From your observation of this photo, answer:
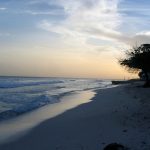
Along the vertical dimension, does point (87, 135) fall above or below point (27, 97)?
below

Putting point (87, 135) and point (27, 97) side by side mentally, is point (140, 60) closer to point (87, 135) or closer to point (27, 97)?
point (27, 97)

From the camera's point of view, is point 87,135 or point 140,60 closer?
point 87,135

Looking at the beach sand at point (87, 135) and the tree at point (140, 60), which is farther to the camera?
the tree at point (140, 60)

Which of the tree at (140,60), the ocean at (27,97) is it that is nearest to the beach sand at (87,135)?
the ocean at (27,97)

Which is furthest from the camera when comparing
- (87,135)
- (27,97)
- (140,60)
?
(140,60)

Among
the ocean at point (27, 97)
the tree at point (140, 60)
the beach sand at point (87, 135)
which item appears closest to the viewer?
the beach sand at point (87, 135)

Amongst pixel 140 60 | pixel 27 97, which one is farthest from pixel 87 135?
pixel 140 60

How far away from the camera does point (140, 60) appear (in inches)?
1934

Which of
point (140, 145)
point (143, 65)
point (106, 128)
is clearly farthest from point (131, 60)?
point (140, 145)

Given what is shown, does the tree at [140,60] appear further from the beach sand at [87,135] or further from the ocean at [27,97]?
the beach sand at [87,135]

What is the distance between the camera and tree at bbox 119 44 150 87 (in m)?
48.5

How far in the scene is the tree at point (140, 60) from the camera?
4851cm

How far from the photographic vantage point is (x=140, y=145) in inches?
372

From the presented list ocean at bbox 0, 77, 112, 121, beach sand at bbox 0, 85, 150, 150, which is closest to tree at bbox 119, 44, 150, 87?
ocean at bbox 0, 77, 112, 121
